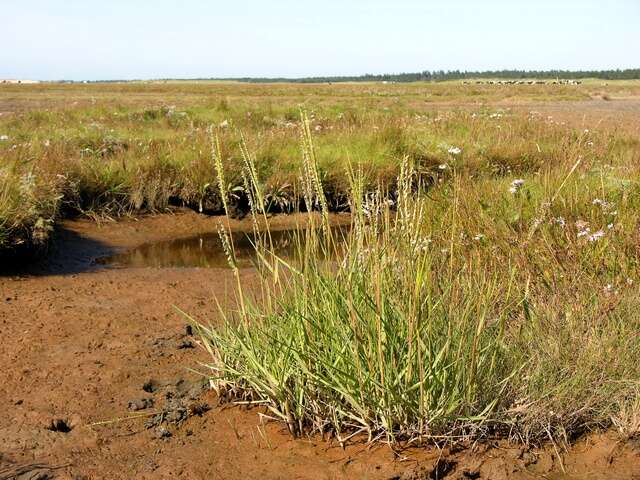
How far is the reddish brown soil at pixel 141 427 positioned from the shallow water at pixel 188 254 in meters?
2.00

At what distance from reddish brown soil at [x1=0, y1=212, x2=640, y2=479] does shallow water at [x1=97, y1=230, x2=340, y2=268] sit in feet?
6.56

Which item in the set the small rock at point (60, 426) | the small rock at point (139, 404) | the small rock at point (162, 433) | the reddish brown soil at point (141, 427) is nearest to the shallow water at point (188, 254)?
the reddish brown soil at point (141, 427)

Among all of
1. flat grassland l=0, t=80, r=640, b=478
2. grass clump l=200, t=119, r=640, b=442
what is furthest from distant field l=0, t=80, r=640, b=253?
grass clump l=200, t=119, r=640, b=442

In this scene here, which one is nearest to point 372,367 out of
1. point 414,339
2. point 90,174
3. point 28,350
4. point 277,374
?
point 414,339

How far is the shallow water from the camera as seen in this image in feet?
26.4

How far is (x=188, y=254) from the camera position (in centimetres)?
856

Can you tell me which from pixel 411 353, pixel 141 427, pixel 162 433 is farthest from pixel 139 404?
pixel 411 353

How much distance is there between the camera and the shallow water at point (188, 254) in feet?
26.4

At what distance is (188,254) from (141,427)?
5053 millimetres

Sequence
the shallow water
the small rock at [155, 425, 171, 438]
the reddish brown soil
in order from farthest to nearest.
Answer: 1. the shallow water
2. the small rock at [155, 425, 171, 438]
3. the reddish brown soil

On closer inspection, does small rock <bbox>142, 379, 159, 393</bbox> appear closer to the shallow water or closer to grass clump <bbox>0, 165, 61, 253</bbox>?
grass clump <bbox>0, 165, 61, 253</bbox>

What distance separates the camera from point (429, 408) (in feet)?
10.5

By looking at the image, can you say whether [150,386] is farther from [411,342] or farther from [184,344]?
[411,342]

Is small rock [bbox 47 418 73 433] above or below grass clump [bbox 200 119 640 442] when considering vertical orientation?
below
